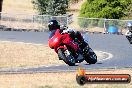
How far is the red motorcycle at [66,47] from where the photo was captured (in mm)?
9508

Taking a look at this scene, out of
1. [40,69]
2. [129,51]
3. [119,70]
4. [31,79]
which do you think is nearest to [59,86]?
[31,79]

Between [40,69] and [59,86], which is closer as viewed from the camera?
[59,86]

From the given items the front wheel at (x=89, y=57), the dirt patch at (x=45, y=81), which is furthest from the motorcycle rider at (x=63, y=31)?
the dirt patch at (x=45, y=81)

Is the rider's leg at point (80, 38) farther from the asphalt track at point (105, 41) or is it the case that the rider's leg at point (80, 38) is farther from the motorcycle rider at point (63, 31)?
the asphalt track at point (105, 41)

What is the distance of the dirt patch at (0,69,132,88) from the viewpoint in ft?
64.4

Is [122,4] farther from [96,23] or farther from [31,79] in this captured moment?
[31,79]

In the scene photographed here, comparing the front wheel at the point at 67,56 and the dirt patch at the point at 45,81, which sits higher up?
the front wheel at the point at 67,56

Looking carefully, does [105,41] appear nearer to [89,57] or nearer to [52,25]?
[89,57]

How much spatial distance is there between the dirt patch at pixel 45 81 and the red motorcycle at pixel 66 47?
28.7 feet

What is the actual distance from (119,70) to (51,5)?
42.2m

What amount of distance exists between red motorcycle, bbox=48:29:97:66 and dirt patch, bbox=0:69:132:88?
8745mm

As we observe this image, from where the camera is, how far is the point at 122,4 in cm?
5866

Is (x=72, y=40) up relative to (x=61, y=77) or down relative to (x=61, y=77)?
up

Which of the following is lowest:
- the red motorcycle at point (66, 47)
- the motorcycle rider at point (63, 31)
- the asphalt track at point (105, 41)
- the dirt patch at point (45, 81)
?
the asphalt track at point (105, 41)
